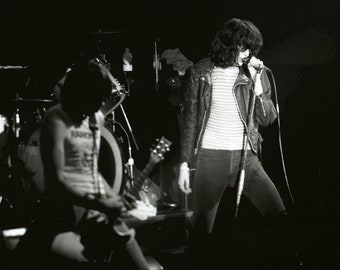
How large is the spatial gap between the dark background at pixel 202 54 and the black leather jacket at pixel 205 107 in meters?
0.62

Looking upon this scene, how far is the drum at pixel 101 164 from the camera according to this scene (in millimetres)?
3230

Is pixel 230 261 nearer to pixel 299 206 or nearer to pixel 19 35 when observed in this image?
pixel 299 206

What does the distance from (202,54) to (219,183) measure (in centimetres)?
162

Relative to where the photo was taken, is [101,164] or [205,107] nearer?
[101,164]


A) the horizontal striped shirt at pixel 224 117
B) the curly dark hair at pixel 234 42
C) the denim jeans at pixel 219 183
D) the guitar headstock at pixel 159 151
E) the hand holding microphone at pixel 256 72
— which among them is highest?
the curly dark hair at pixel 234 42

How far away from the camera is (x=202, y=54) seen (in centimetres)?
457

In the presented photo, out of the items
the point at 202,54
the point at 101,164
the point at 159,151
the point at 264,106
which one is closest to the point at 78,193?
the point at 101,164

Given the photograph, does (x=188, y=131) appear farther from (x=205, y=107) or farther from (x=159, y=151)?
(x=159, y=151)

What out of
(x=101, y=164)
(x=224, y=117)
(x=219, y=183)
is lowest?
(x=219, y=183)

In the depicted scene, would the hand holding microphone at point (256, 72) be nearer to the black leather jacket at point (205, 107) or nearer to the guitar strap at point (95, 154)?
the black leather jacket at point (205, 107)

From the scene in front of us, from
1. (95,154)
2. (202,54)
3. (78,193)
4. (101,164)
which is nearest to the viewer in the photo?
(78,193)

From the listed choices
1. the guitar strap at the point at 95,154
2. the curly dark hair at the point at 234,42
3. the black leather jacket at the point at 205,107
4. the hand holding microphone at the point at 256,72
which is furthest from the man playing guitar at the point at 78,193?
the hand holding microphone at the point at 256,72

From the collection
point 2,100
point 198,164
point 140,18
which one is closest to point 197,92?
point 198,164

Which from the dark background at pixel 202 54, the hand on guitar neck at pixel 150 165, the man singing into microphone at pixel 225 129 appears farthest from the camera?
the dark background at pixel 202 54
